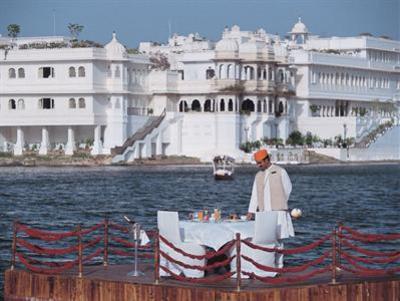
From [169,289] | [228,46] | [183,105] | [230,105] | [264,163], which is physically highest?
[228,46]

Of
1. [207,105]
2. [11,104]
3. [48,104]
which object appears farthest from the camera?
[207,105]

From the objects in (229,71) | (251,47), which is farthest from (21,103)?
(251,47)

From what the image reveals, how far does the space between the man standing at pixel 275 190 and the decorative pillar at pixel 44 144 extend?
248 feet

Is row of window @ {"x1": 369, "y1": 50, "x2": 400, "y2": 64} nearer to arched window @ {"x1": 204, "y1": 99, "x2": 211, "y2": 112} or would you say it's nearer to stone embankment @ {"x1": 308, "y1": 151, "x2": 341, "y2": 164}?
arched window @ {"x1": 204, "y1": 99, "x2": 211, "y2": 112}

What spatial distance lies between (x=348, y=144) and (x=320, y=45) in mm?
24916

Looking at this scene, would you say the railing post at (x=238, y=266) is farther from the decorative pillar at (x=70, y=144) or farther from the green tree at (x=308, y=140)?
the green tree at (x=308, y=140)

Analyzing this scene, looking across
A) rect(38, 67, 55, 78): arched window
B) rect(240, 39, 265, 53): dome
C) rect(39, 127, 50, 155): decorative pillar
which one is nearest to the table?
rect(39, 127, 50, 155): decorative pillar

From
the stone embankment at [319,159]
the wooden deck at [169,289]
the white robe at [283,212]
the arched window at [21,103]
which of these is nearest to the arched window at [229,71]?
the stone embankment at [319,159]

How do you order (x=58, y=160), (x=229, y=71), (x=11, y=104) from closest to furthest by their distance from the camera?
(x=58, y=160)
(x=11, y=104)
(x=229, y=71)

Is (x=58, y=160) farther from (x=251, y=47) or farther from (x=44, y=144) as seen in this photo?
(x=251, y=47)

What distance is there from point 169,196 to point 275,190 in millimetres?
37596

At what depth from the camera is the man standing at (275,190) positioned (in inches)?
835

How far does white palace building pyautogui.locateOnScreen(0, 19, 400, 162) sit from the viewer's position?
3922 inches

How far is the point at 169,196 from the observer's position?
58.8 m
